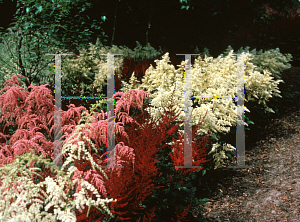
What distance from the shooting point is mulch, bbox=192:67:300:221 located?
2775 mm

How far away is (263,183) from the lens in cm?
325

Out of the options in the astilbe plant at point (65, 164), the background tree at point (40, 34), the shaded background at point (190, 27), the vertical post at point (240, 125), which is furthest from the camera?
the shaded background at point (190, 27)

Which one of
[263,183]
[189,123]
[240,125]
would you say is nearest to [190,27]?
[240,125]

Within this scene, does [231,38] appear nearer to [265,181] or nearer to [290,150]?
[290,150]

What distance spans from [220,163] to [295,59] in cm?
554

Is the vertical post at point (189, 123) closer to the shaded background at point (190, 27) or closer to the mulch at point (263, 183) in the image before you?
the mulch at point (263, 183)

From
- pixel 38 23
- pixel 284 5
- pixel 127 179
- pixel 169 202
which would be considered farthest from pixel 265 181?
pixel 284 5

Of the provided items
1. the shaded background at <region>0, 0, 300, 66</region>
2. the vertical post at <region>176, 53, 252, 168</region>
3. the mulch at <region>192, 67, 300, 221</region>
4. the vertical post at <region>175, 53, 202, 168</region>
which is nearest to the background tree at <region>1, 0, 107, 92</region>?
the shaded background at <region>0, 0, 300, 66</region>

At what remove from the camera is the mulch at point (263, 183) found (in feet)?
9.11

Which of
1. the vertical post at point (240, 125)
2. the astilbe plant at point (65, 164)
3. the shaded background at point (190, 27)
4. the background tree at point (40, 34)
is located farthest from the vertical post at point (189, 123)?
the shaded background at point (190, 27)

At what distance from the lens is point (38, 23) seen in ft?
14.9

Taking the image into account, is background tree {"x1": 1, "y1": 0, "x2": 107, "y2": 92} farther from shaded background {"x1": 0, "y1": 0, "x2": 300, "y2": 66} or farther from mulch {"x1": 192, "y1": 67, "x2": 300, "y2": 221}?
mulch {"x1": 192, "y1": 67, "x2": 300, "y2": 221}

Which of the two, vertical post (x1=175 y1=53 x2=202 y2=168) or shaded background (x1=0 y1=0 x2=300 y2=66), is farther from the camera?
shaded background (x1=0 y1=0 x2=300 y2=66)

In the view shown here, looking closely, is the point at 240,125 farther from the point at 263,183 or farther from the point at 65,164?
the point at 65,164
